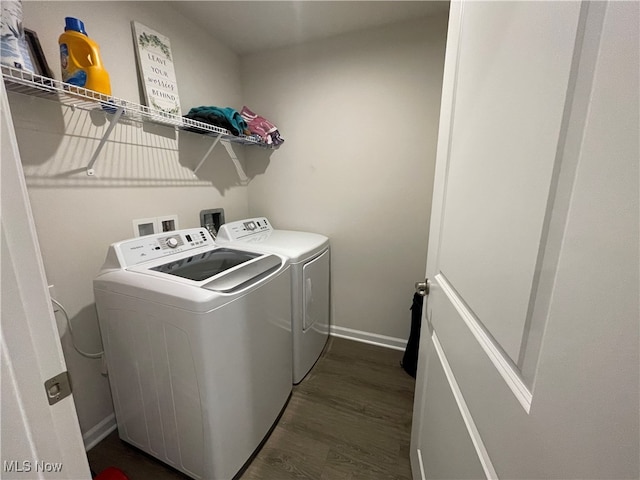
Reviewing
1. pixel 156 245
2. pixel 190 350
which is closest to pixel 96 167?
pixel 156 245

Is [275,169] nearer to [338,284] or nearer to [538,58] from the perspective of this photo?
[338,284]

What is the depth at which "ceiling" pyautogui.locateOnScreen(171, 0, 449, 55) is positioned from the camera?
65.3 inches

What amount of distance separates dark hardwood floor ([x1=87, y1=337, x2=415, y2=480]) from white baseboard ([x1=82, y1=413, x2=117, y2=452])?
0.03 metres

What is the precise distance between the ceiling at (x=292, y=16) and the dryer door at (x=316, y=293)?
5.78ft

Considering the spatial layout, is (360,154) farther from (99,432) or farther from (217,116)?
(99,432)

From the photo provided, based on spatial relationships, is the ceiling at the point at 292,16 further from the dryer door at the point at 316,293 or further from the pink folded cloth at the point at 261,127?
the dryer door at the point at 316,293

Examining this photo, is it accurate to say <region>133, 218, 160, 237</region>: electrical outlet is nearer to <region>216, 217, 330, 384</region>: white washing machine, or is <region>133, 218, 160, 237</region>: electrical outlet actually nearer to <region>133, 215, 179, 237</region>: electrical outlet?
<region>133, 215, 179, 237</region>: electrical outlet

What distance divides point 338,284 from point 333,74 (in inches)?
73.1

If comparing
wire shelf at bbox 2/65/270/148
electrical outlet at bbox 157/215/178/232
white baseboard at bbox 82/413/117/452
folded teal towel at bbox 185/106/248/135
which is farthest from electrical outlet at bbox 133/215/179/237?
white baseboard at bbox 82/413/117/452

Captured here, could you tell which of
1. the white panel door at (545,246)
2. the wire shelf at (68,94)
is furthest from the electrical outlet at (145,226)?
the white panel door at (545,246)

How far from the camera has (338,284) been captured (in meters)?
2.42

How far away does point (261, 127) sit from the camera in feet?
7.01

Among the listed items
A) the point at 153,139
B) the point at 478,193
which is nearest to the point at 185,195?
the point at 153,139

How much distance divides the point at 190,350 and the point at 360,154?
1843mm
